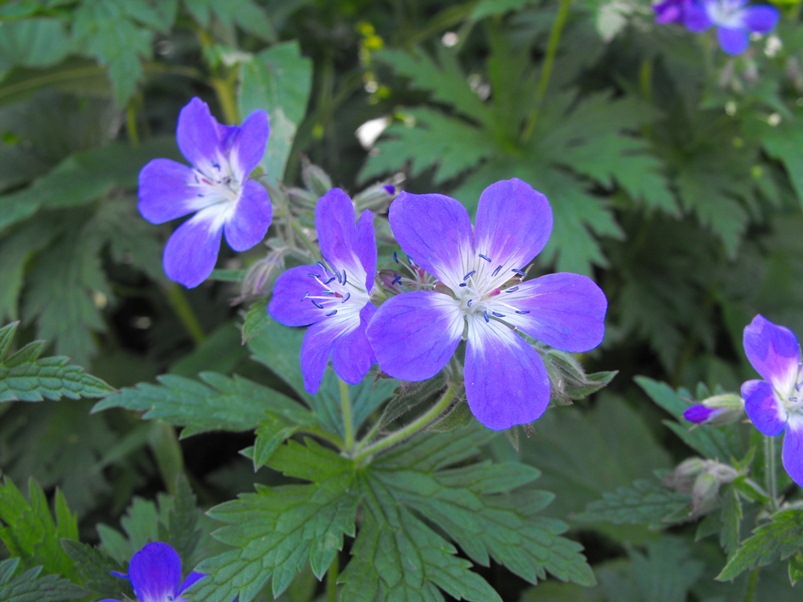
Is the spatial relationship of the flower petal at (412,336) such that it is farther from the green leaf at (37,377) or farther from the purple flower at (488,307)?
the green leaf at (37,377)

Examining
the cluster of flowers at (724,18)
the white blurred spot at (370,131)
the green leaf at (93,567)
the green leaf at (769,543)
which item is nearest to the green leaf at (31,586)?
the green leaf at (93,567)

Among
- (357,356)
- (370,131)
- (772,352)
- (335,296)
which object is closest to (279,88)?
(370,131)

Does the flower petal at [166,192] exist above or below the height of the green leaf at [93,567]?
above

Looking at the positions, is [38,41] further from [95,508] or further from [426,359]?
[426,359]

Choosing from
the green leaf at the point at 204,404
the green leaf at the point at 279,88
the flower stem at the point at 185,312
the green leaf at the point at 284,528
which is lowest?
the flower stem at the point at 185,312

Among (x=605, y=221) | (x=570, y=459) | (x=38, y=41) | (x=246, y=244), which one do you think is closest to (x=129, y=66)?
(x=38, y=41)

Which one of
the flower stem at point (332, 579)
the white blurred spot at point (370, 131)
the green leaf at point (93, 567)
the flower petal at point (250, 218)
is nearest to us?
the flower petal at point (250, 218)

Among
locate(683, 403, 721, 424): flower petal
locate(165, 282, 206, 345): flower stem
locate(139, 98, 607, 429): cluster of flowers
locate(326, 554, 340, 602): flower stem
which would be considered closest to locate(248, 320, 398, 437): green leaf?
locate(326, 554, 340, 602): flower stem
